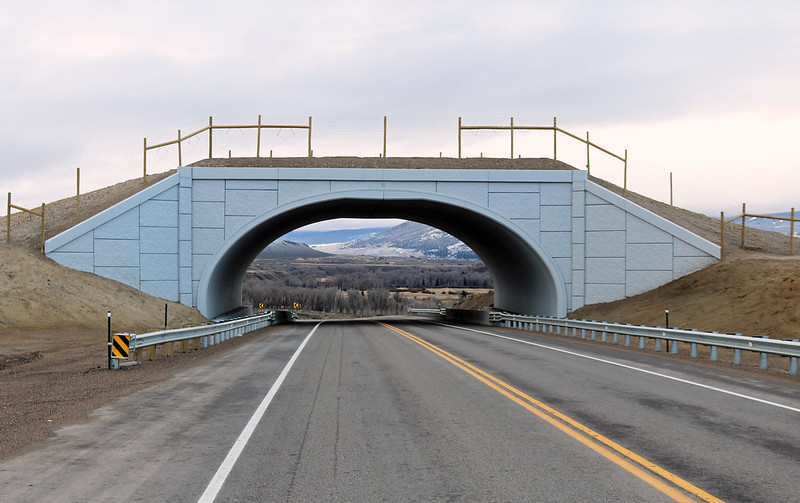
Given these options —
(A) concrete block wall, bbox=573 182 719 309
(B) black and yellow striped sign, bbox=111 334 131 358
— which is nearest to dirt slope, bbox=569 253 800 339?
(A) concrete block wall, bbox=573 182 719 309

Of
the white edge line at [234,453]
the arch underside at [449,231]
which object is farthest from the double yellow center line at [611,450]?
the arch underside at [449,231]

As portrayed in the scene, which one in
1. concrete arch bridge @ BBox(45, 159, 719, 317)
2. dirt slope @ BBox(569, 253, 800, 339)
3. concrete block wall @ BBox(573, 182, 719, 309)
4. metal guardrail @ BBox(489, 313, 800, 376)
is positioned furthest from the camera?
concrete block wall @ BBox(573, 182, 719, 309)

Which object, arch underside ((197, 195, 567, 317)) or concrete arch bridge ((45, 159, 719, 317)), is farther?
arch underside ((197, 195, 567, 317))

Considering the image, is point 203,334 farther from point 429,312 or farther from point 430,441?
point 429,312

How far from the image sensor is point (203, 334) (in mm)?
21625

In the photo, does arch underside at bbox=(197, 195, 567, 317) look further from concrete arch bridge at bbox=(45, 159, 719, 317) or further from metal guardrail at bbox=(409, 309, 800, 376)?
metal guardrail at bbox=(409, 309, 800, 376)

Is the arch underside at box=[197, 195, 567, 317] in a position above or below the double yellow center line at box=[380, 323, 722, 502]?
above

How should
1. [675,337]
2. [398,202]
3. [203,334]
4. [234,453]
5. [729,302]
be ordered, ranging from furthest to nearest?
[398,202]
[729,302]
[203,334]
[675,337]
[234,453]

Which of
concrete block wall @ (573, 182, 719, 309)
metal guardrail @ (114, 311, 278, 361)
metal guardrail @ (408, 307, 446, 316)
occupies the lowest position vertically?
metal guardrail @ (408, 307, 446, 316)

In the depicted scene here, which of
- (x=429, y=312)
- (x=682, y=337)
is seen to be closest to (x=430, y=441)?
(x=682, y=337)

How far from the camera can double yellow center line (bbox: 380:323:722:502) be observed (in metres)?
5.69

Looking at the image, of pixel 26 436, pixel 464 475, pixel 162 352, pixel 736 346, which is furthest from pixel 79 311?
pixel 464 475

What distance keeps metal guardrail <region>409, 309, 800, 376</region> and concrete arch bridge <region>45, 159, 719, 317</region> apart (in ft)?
11.1

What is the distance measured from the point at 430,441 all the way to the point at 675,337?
47.1ft
